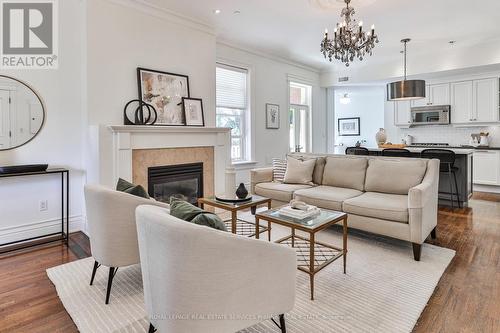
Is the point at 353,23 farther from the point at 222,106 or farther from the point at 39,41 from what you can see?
the point at 39,41

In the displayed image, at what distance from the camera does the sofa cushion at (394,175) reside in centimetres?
345

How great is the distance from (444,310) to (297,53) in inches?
203

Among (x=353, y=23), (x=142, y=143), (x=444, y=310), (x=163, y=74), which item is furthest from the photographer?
(x=353, y=23)

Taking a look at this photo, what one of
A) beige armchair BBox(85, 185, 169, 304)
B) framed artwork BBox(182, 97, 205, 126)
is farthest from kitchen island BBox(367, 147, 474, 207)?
beige armchair BBox(85, 185, 169, 304)

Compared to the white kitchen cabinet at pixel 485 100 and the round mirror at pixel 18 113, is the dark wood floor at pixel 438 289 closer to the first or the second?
the round mirror at pixel 18 113

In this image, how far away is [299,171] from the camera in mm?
4250

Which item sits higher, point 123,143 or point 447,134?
point 447,134

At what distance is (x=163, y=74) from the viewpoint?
4.01m

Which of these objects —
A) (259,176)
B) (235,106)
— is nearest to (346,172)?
(259,176)

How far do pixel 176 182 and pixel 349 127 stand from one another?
745 centimetres

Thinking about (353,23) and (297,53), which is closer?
(353,23)

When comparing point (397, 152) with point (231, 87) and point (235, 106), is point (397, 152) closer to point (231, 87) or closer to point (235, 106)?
point (235, 106)

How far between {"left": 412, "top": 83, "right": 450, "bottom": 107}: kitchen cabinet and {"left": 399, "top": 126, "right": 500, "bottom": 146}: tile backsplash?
61 centimetres

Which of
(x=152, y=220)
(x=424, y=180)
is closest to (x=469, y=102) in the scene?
(x=424, y=180)
